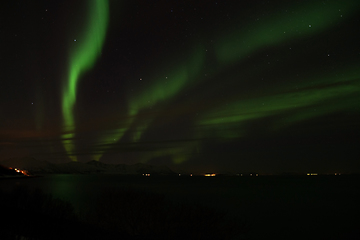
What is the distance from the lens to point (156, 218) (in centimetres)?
1559

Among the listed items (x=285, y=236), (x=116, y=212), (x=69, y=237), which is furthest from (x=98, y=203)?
(x=285, y=236)

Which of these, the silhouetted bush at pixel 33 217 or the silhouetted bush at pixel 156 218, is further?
the silhouetted bush at pixel 156 218

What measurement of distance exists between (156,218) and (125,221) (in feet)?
6.29

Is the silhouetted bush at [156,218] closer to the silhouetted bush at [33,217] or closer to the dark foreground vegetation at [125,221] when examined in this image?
the dark foreground vegetation at [125,221]

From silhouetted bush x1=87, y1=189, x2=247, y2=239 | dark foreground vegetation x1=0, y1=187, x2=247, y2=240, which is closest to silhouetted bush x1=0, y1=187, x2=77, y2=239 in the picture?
dark foreground vegetation x1=0, y1=187, x2=247, y2=240

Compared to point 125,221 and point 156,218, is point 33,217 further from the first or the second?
point 156,218

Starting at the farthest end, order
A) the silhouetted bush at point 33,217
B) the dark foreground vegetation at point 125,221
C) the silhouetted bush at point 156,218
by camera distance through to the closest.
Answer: the silhouetted bush at point 156,218 → the dark foreground vegetation at point 125,221 → the silhouetted bush at point 33,217

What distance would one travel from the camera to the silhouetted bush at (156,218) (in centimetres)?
1460

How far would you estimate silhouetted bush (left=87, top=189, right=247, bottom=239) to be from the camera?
14603 mm

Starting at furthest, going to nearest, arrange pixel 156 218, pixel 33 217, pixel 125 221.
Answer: pixel 125 221, pixel 156 218, pixel 33 217

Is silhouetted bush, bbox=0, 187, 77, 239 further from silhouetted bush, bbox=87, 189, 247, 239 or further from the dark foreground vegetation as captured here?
silhouetted bush, bbox=87, 189, 247, 239

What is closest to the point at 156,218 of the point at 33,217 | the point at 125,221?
the point at 125,221

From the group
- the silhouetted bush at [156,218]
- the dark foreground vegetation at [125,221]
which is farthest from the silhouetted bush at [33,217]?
the silhouetted bush at [156,218]

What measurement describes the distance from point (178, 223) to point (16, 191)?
1299 cm
